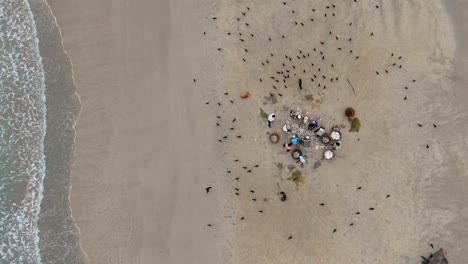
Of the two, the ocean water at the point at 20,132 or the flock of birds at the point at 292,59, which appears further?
the flock of birds at the point at 292,59

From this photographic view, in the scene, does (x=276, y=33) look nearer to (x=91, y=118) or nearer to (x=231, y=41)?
(x=231, y=41)

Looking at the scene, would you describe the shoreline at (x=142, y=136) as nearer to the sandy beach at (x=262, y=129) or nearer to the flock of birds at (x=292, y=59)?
the sandy beach at (x=262, y=129)

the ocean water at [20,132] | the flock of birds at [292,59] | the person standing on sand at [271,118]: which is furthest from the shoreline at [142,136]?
the person standing on sand at [271,118]

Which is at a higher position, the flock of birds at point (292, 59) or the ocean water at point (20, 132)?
the flock of birds at point (292, 59)

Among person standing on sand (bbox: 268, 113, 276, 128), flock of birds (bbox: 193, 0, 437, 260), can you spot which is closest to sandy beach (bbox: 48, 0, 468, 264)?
flock of birds (bbox: 193, 0, 437, 260)

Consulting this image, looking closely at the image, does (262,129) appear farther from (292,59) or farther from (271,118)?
(292,59)

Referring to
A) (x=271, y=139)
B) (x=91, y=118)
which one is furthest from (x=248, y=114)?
(x=91, y=118)
